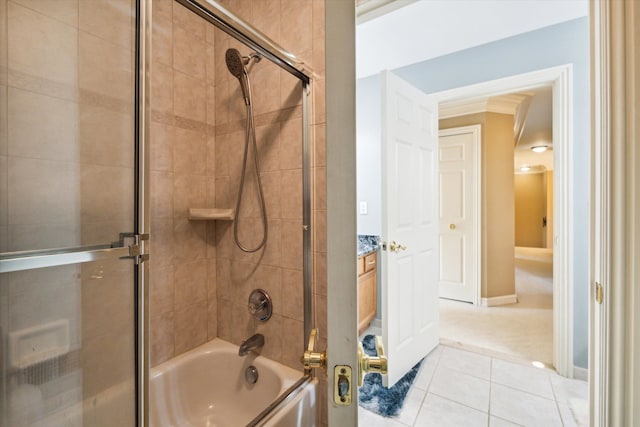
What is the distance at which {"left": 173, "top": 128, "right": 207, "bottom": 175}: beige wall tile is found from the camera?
1414mm

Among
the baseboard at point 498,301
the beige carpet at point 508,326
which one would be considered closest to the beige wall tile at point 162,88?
the beige carpet at point 508,326

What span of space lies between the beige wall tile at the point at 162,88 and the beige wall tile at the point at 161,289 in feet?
2.68

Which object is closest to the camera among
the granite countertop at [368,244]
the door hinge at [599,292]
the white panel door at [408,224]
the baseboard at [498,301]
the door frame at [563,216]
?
the door hinge at [599,292]

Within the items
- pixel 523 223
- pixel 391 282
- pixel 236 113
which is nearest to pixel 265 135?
pixel 236 113

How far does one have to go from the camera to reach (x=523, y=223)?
7664 mm

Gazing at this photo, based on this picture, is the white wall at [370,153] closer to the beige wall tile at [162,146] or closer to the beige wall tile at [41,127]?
the beige wall tile at [162,146]

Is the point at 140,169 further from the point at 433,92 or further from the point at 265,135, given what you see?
the point at 433,92

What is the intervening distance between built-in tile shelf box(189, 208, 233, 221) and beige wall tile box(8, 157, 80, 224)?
696 mm

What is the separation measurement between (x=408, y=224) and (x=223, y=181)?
4.16 feet

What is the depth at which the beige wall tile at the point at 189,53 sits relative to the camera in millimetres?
1409

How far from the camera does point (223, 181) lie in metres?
1.56

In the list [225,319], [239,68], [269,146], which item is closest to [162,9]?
[239,68]

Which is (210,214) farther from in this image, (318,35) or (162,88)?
(318,35)

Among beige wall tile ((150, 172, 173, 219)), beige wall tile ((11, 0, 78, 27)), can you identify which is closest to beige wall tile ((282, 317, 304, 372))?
beige wall tile ((150, 172, 173, 219))
